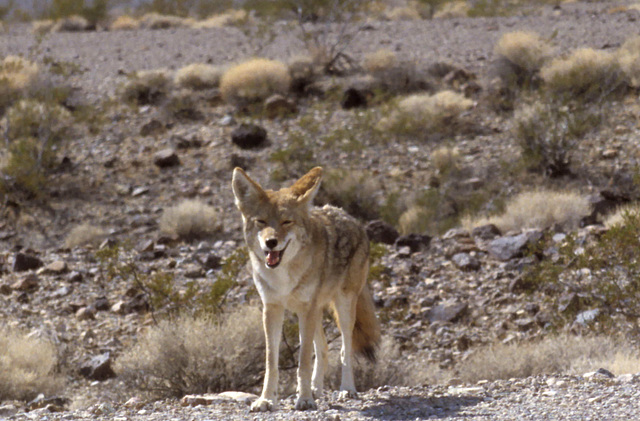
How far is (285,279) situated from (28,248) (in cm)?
1072

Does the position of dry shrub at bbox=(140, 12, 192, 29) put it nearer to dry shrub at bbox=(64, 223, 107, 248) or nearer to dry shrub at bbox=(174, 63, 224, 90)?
dry shrub at bbox=(174, 63, 224, 90)

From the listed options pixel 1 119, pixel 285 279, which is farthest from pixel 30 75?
pixel 285 279

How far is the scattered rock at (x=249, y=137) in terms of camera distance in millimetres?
20016

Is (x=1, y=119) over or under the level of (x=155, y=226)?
over

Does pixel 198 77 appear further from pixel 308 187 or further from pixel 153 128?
pixel 308 187

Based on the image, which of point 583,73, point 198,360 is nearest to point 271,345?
point 198,360

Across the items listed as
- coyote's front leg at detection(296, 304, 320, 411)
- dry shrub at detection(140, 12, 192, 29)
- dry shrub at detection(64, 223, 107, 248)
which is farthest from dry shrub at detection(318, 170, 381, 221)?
dry shrub at detection(140, 12, 192, 29)

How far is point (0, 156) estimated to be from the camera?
62.9ft

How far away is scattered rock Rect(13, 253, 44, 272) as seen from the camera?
13.6m

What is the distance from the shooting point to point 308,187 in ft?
21.5

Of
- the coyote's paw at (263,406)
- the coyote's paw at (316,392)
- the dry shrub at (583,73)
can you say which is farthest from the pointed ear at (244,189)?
the dry shrub at (583,73)

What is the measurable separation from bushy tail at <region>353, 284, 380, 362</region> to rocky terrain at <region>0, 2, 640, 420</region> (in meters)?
0.47

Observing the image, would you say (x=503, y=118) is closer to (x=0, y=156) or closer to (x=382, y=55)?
(x=382, y=55)

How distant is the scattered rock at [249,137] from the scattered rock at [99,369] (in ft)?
33.7
